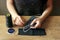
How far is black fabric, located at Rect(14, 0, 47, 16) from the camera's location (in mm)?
1555

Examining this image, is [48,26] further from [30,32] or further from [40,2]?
[40,2]

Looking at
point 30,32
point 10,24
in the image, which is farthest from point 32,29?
point 10,24

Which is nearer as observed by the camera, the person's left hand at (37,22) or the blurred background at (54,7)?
the person's left hand at (37,22)

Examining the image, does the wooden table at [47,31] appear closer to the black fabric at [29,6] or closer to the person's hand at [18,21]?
the person's hand at [18,21]

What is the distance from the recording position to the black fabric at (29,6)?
1555 mm

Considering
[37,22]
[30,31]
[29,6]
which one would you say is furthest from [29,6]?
[30,31]

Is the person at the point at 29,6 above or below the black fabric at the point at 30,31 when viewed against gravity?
above

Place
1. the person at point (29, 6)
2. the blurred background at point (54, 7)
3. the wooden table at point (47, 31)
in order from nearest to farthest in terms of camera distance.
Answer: the wooden table at point (47, 31) < the person at point (29, 6) < the blurred background at point (54, 7)

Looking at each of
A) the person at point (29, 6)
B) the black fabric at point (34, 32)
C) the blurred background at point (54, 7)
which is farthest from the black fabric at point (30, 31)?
the blurred background at point (54, 7)

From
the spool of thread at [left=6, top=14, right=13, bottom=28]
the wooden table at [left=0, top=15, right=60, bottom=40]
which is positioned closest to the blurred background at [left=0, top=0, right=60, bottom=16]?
the wooden table at [left=0, top=15, right=60, bottom=40]

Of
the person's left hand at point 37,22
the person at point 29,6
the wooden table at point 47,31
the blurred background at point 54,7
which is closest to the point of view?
the wooden table at point 47,31

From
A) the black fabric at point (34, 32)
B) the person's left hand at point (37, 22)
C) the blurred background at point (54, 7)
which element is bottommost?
the black fabric at point (34, 32)

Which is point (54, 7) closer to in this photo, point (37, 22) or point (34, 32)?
point (37, 22)

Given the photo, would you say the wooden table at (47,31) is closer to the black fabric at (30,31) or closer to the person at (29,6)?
the black fabric at (30,31)
